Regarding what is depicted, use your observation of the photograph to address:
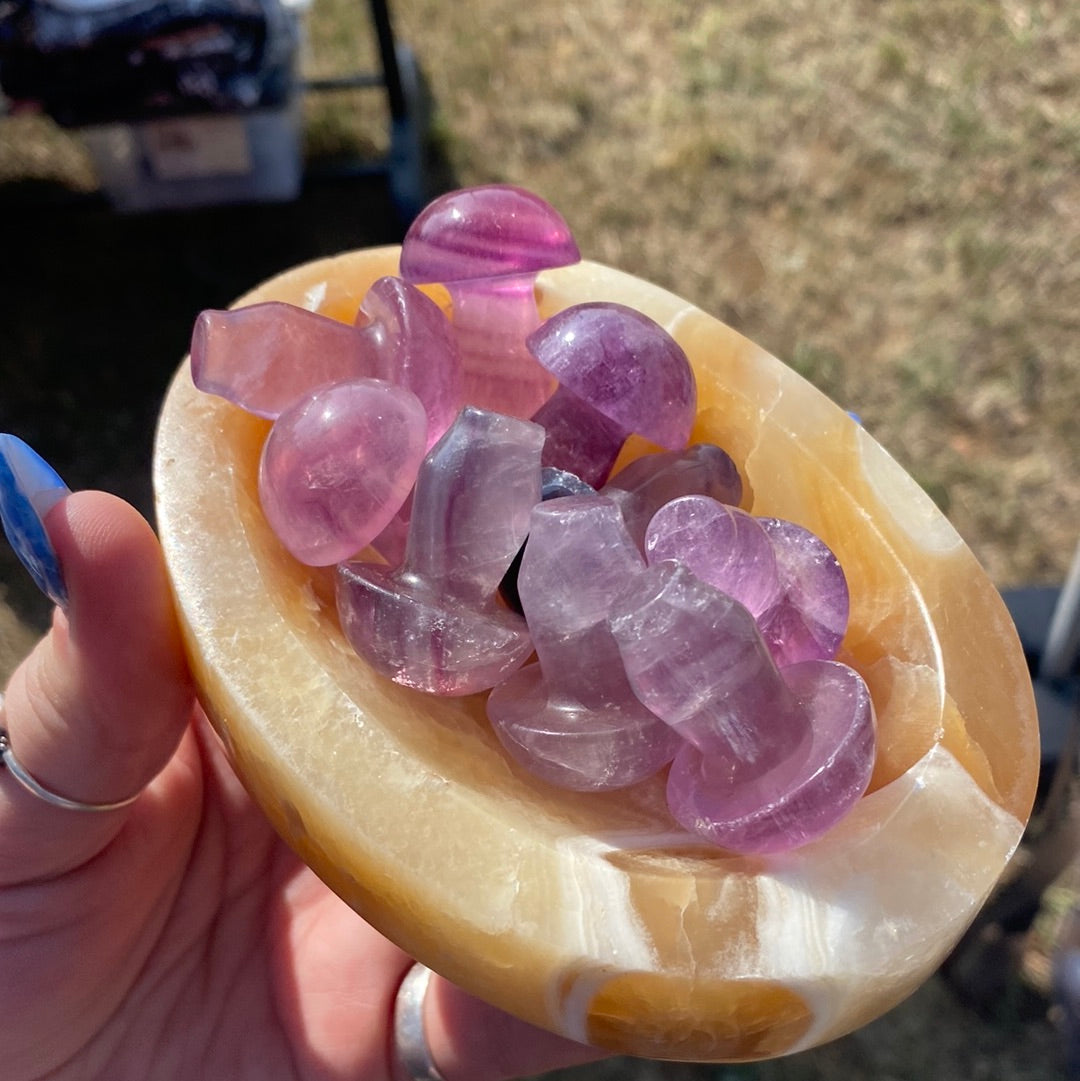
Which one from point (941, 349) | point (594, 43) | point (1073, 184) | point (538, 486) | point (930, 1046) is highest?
point (538, 486)

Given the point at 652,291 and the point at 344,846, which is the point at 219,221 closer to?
the point at 652,291

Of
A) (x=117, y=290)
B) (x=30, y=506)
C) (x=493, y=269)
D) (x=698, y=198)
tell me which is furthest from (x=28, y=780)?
(x=698, y=198)

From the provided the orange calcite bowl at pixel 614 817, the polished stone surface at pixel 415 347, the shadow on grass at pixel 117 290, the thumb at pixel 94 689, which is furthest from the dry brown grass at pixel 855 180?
the thumb at pixel 94 689

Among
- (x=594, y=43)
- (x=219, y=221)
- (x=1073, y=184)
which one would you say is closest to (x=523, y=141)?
(x=594, y=43)

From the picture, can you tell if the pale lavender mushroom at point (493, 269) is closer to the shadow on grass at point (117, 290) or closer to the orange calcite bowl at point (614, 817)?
the orange calcite bowl at point (614, 817)

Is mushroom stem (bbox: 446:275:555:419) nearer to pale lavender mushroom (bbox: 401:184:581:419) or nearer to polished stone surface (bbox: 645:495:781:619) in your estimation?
pale lavender mushroom (bbox: 401:184:581:419)

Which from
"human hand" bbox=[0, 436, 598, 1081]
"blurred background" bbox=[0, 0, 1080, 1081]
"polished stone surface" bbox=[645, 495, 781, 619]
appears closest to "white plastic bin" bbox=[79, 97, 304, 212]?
"blurred background" bbox=[0, 0, 1080, 1081]

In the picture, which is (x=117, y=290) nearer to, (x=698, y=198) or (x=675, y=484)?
(x=698, y=198)
